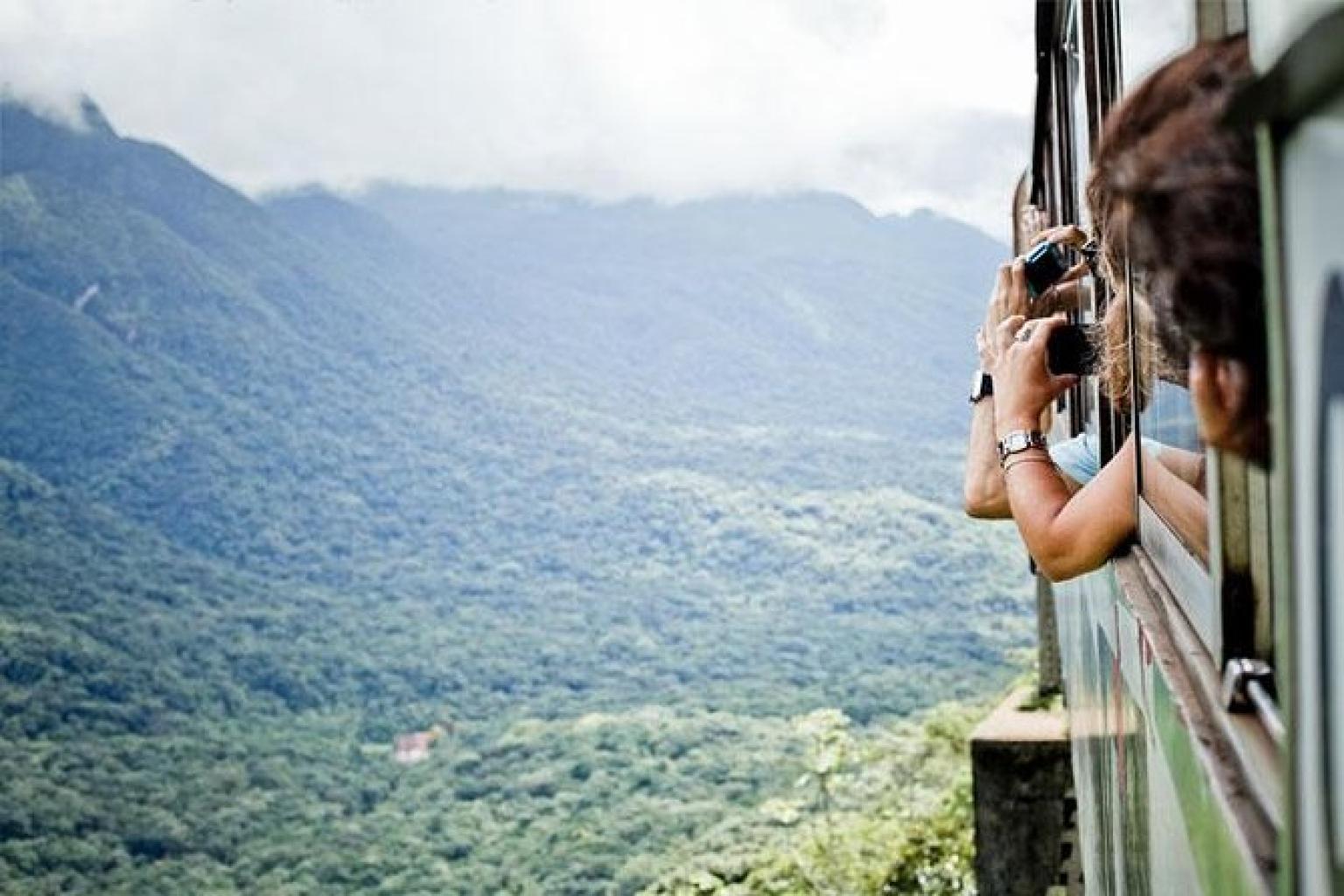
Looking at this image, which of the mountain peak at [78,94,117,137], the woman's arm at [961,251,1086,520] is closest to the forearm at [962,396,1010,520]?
the woman's arm at [961,251,1086,520]

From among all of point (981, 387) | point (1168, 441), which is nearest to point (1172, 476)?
point (1168, 441)

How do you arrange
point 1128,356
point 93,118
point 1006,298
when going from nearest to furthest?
point 1128,356, point 1006,298, point 93,118

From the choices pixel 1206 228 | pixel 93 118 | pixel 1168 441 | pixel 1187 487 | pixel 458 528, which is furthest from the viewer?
pixel 93 118

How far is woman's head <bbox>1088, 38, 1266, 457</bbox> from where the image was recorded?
25.7 inches

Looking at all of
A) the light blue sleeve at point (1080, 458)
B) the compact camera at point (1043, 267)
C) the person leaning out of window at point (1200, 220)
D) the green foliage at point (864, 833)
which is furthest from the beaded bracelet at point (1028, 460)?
the green foliage at point (864, 833)

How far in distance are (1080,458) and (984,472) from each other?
1.12 feet

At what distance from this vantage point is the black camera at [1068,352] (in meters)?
1.66

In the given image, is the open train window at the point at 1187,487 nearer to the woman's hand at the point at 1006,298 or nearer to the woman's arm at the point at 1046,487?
the woman's arm at the point at 1046,487

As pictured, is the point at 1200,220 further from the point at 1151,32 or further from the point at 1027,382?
the point at 1027,382

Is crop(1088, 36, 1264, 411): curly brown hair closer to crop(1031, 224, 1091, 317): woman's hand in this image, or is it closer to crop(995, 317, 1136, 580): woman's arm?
crop(995, 317, 1136, 580): woman's arm

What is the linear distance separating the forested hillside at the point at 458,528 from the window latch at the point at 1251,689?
41.7 feet

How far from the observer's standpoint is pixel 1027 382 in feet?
5.46

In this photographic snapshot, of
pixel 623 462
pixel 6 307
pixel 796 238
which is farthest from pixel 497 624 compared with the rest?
pixel 796 238

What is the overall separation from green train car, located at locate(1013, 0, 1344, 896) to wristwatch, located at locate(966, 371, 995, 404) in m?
0.17
